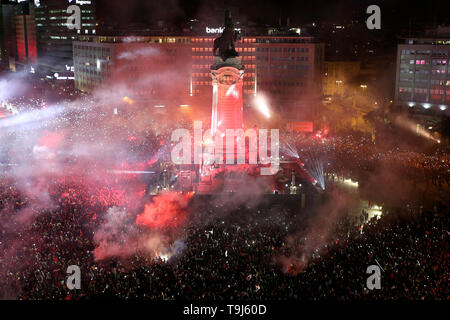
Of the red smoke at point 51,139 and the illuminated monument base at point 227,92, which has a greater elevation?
the illuminated monument base at point 227,92

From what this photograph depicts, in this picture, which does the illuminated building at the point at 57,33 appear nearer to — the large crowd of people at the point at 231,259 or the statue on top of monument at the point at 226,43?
the statue on top of monument at the point at 226,43

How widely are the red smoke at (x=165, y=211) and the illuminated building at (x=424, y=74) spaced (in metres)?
48.8

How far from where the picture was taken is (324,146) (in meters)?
47.6

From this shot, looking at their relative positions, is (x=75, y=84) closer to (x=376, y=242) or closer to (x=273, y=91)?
A: (x=273, y=91)

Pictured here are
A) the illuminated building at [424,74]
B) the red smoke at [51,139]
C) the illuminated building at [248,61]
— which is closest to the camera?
the red smoke at [51,139]

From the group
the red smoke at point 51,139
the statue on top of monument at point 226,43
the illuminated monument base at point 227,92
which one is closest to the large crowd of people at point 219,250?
the illuminated monument base at point 227,92

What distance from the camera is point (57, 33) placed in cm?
12975

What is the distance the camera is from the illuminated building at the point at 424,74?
6856 cm

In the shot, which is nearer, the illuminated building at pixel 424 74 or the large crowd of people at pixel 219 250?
the large crowd of people at pixel 219 250

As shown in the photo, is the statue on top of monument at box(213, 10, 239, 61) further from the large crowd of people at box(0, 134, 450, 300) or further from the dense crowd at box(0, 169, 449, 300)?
the dense crowd at box(0, 169, 449, 300)

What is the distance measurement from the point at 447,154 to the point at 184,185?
25.6 metres

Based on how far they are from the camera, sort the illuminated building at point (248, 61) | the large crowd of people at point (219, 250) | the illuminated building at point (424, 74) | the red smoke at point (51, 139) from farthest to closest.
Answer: the illuminated building at point (248, 61) → the illuminated building at point (424, 74) → the red smoke at point (51, 139) → the large crowd of people at point (219, 250)

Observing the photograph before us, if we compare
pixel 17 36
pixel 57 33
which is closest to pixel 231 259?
pixel 57 33

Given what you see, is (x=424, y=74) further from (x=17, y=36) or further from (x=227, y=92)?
(x=17, y=36)
